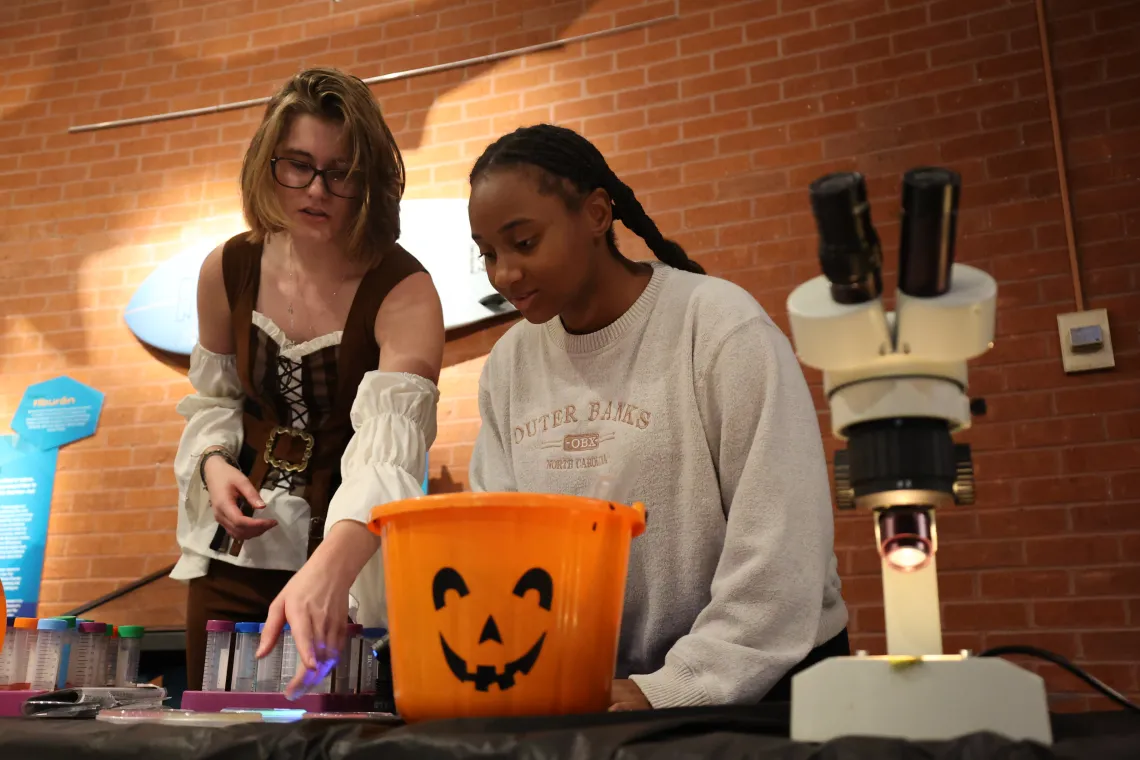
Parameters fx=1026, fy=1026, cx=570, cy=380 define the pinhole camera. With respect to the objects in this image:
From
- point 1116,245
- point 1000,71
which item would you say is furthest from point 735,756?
point 1000,71

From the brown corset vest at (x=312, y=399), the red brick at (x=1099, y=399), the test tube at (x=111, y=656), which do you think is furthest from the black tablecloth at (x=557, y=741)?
the red brick at (x=1099, y=399)

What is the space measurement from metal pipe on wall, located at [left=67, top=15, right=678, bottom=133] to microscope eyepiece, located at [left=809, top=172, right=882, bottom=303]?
106 inches

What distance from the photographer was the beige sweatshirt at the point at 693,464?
0.91 metres

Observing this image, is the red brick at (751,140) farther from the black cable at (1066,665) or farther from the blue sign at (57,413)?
the black cable at (1066,665)

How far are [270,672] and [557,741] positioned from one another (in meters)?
0.51

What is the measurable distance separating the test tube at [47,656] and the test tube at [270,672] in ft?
0.87

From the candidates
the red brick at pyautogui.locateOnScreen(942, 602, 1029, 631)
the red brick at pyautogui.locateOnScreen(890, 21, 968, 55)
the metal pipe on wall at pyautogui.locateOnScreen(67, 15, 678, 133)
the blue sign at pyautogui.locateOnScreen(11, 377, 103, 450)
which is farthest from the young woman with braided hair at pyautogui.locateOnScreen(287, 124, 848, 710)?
the blue sign at pyautogui.locateOnScreen(11, 377, 103, 450)

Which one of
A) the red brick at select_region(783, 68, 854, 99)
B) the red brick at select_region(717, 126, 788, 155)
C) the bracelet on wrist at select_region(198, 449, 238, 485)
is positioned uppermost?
the red brick at select_region(783, 68, 854, 99)

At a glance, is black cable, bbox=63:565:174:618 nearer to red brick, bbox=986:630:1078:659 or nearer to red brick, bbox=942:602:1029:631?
red brick, bbox=942:602:1029:631

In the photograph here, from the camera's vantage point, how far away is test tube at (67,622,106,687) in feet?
3.70

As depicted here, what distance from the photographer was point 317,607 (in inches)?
37.5

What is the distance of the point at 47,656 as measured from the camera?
1.10m

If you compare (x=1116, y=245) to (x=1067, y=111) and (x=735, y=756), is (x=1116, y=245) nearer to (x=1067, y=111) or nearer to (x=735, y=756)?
(x=1067, y=111)

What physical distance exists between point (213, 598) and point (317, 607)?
70cm
